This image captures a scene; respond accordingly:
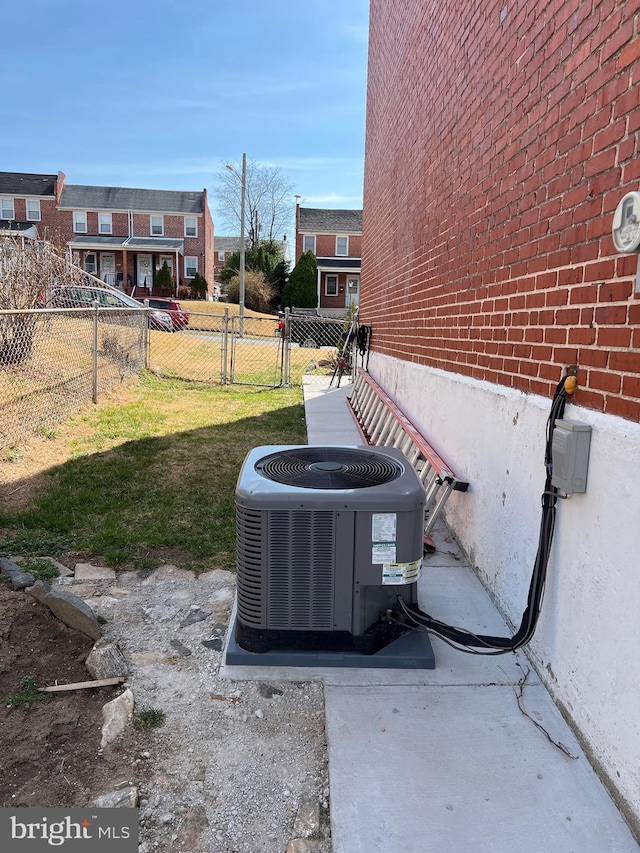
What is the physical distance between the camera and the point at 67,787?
216 cm

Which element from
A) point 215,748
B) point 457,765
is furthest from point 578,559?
point 215,748

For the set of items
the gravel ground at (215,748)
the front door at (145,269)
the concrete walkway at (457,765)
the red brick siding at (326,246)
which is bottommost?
the gravel ground at (215,748)

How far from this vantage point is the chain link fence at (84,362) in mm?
7637

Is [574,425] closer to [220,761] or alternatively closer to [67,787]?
[220,761]

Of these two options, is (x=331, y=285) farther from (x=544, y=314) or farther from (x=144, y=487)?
(x=544, y=314)

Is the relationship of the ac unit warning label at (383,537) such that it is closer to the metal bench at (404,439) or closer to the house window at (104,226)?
the metal bench at (404,439)

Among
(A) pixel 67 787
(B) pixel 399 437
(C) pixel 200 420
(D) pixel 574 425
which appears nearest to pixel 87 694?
(A) pixel 67 787

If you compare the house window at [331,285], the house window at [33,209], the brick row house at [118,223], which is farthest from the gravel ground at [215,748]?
the house window at [33,209]

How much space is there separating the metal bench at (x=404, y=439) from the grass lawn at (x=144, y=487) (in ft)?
3.27

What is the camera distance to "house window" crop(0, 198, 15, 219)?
139ft

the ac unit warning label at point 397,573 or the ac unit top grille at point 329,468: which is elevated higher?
the ac unit top grille at point 329,468

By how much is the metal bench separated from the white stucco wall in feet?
1.24

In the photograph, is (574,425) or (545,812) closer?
(545,812)

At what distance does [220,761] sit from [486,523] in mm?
2109
